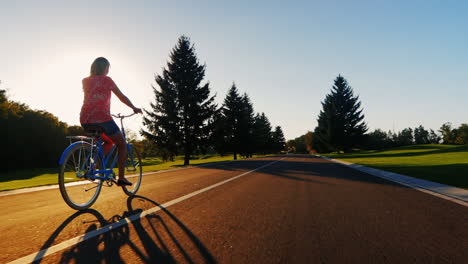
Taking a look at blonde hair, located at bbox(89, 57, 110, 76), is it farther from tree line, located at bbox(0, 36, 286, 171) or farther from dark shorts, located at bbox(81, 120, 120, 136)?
tree line, located at bbox(0, 36, 286, 171)

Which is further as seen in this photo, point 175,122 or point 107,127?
point 175,122

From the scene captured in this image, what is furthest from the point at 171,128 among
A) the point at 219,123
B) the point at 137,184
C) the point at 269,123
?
the point at 269,123

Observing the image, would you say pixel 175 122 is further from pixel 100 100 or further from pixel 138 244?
pixel 138 244

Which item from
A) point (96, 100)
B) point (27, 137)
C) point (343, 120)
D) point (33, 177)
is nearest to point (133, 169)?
point (96, 100)

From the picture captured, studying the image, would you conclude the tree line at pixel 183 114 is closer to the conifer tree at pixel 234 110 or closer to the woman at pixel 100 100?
the conifer tree at pixel 234 110

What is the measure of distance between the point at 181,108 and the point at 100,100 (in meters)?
23.2

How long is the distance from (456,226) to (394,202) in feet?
4.91

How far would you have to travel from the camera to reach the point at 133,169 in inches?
214

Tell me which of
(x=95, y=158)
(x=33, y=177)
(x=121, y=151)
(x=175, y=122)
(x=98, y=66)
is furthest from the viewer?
(x=175, y=122)

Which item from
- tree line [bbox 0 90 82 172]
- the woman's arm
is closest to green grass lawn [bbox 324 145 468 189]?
the woman's arm

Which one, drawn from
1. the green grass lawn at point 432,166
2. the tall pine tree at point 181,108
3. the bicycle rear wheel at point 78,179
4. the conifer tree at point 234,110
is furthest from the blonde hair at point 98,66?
the conifer tree at point 234,110

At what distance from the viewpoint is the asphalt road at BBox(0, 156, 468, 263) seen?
2012mm

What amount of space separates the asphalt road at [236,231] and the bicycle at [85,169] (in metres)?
0.23

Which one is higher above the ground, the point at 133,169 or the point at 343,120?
the point at 343,120
